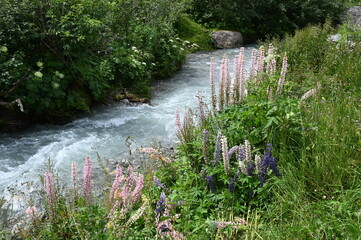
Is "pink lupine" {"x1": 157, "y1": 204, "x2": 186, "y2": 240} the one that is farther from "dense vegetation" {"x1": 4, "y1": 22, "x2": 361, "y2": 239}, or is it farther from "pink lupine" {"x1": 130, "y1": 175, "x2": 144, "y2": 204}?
"pink lupine" {"x1": 130, "y1": 175, "x2": 144, "y2": 204}

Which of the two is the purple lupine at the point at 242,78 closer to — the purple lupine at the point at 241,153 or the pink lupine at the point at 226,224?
the purple lupine at the point at 241,153

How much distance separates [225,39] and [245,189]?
12714 millimetres

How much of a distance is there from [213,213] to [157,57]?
797 centimetres

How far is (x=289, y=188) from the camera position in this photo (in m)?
3.24

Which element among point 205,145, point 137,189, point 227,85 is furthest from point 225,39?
point 137,189

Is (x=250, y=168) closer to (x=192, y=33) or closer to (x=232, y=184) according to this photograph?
(x=232, y=184)

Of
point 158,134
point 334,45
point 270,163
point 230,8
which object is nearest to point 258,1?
point 230,8

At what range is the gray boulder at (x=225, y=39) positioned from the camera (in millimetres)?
15242

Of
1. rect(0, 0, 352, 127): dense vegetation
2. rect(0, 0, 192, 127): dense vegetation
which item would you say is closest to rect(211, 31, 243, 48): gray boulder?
rect(0, 0, 352, 127): dense vegetation

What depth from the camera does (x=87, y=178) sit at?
126 inches

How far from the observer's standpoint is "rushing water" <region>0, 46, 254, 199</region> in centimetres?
557

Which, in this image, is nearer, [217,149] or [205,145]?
[217,149]

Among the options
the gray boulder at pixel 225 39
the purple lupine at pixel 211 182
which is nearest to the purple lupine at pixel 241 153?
the purple lupine at pixel 211 182

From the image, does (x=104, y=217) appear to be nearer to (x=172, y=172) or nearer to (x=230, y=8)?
(x=172, y=172)
